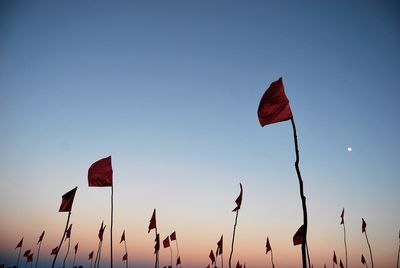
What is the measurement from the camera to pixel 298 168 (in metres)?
5.59

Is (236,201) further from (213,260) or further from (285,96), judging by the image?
(213,260)

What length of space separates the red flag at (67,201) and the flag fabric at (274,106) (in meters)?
12.3

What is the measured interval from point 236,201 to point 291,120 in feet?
45.5

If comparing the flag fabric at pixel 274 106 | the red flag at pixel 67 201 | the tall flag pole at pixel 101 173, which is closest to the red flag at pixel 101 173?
the tall flag pole at pixel 101 173

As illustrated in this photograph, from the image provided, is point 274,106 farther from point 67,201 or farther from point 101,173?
point 67,201

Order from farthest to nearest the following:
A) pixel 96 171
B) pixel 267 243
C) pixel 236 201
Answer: pixel 267 243
pixel 236 201
pixel 96 171

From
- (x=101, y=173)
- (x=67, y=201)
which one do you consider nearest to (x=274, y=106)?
(x=101, y=173)

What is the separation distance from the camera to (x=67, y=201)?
49.3ft

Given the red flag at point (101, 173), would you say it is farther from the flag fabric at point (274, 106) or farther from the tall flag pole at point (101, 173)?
the flag fabric at point (274, 106)

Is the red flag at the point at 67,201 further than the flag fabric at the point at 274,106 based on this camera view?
Yes

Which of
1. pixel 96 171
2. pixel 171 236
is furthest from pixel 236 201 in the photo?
pixel 171 236

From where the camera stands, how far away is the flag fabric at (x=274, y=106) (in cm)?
611

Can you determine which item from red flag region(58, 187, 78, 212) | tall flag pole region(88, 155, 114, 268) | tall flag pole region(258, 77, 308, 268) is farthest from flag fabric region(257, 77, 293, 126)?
red flag region(58, 187, 78, 212)

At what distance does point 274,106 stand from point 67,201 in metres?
12.7
